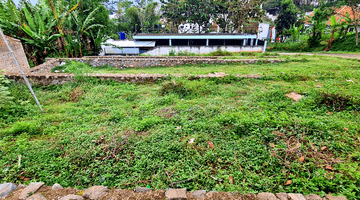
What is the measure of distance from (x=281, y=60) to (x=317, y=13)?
9680mm

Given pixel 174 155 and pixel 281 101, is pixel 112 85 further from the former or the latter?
pixel 281 101

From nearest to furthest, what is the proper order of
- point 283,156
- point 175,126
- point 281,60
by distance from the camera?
point 283,156
point 175,126
point 281,60

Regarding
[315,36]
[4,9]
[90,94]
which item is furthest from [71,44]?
[315,36]

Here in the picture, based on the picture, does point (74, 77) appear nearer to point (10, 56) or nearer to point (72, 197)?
point (10, 56)

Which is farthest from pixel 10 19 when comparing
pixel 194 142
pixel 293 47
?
pixel 293 47

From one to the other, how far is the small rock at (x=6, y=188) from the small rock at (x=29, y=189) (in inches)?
8.0

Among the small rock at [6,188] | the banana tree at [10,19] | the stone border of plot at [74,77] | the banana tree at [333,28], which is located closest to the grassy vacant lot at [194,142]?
the small rock at [6,188]

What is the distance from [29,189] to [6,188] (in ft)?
1.04

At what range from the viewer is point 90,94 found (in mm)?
5273

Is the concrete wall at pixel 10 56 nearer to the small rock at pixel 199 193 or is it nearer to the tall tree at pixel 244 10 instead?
→ the small rock at pixel 199 193

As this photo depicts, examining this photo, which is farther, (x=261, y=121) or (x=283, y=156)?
(x=261, y=121)

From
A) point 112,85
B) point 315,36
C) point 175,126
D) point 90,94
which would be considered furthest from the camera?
point 315,36

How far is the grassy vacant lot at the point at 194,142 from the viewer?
2.43 metres

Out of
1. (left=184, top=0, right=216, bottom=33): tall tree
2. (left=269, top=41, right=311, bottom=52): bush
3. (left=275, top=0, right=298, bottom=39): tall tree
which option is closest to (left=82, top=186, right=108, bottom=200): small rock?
(left=184, top=0, right=216, bottom=33): tall tree
